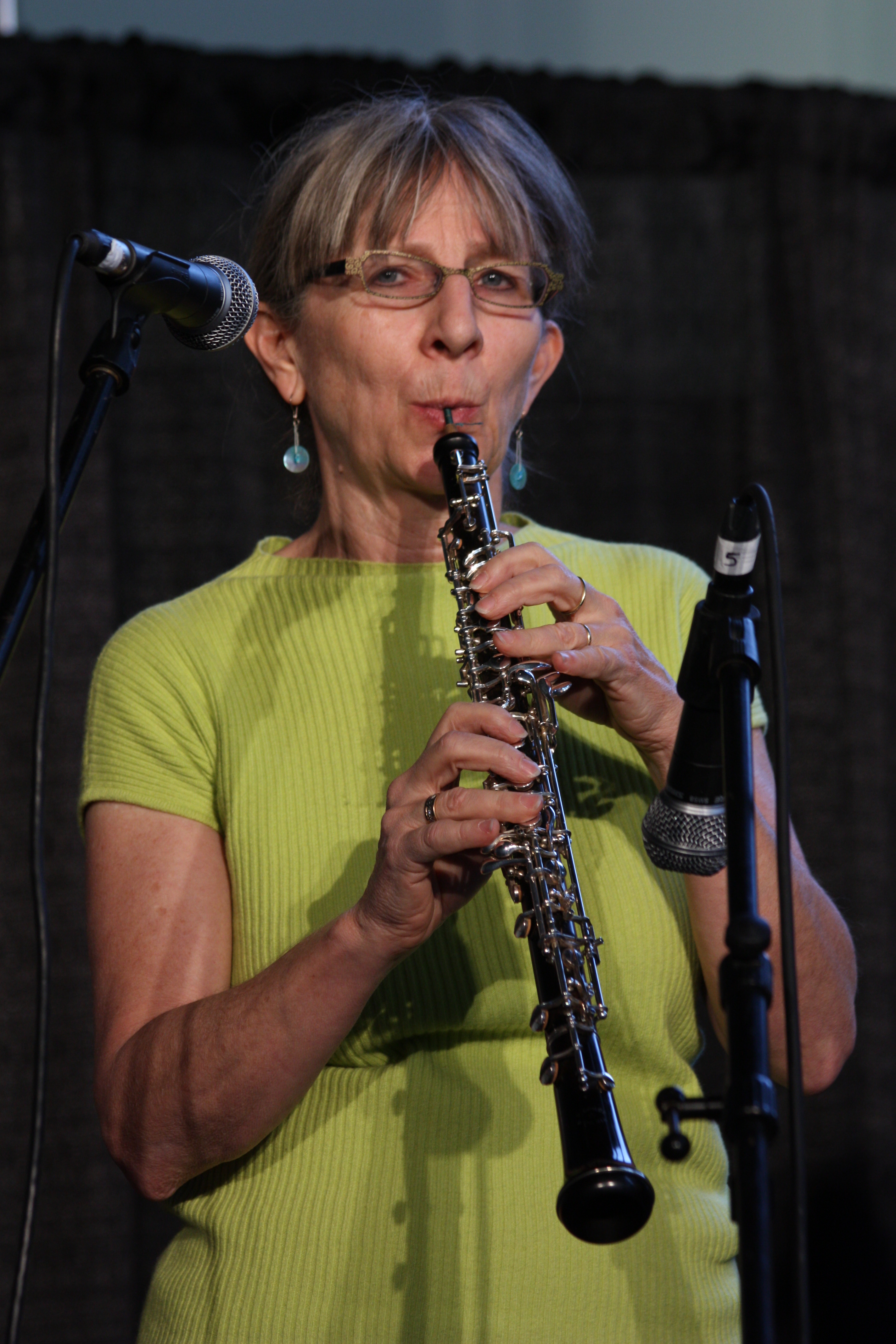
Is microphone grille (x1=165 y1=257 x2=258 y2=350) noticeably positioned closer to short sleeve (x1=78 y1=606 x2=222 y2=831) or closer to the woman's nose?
the woman's nose

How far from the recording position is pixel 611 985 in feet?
4.53

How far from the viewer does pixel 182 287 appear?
1.00 m

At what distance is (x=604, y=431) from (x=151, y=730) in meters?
1.61

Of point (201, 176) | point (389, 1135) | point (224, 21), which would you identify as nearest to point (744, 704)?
point (389, 1135)

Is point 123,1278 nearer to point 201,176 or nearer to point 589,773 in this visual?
point 589,773

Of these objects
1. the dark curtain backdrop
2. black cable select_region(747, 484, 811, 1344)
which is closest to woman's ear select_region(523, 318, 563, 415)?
the dark curtain backdrop

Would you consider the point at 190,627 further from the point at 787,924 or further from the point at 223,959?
the point at 787,924

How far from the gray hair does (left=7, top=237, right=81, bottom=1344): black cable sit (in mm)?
650

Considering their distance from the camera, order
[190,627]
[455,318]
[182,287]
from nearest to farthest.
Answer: [182,287]
[455,318]
[190,627]

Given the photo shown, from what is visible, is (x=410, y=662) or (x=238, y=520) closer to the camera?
(x=410, y=662)

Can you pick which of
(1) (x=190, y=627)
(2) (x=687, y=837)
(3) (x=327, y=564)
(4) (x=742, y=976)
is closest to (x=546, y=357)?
(3) (x=327, y=564)

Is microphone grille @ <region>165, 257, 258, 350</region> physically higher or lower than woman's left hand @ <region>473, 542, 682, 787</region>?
higher

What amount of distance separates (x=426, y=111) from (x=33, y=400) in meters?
1.16

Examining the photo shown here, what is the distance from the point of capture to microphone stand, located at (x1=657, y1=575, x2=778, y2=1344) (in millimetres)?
724
